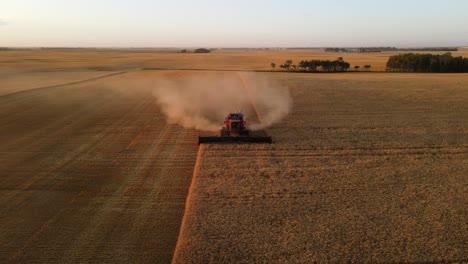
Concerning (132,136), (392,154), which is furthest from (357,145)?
(132,136)

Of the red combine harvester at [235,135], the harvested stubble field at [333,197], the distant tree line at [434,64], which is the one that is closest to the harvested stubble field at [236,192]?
the harvested stubble field at [333,197]

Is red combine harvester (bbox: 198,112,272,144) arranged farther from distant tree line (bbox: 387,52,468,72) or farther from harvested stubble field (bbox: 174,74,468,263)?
distant tree line (bbox: 387,52,468,72)

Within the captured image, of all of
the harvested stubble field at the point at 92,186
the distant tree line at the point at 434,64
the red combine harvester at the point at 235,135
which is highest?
the distant tree line at the point at 434,64

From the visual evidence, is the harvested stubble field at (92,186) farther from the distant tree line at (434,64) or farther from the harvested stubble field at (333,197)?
the distant tree line at (434,64)

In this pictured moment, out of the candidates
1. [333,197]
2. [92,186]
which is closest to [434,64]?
[333,197]

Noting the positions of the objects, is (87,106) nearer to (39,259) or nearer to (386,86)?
(39,259)

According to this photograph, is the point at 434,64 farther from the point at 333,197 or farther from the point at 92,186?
the point at 92,186
